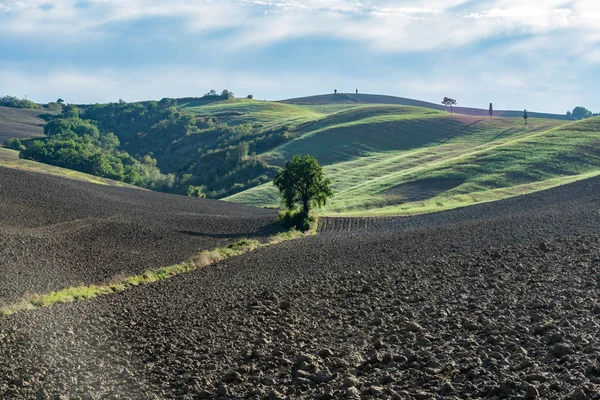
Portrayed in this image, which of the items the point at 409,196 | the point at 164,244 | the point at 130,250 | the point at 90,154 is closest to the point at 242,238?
the point at 164,244

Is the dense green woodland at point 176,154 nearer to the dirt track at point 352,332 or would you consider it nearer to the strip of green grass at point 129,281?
the strip of green grass at point 129,281

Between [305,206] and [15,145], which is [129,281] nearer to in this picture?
[305,206]

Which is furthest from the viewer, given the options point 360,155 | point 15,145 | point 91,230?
point 15,145

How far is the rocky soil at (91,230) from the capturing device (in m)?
35.8

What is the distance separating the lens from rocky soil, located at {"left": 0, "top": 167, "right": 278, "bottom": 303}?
3578 centimetres

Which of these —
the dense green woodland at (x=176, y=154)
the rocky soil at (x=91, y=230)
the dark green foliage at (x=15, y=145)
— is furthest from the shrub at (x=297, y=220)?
the dark green foliage at (x=15, y=145)

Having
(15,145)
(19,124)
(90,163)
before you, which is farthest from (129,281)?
(19,124)

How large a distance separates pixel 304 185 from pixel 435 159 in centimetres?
4648

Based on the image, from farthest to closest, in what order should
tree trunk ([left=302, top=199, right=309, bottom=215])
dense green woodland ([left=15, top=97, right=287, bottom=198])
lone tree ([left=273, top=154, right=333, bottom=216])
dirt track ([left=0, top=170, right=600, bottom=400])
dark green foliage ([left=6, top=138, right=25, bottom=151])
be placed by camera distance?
dark green foliage ([left=6, top=138, right=25, bottom=151])
dense green woodland ([left=15, top=97, right=287, bottom=198])
lone tree ([left=273, top=154, right=333, bottom=216])
tree trunk ([left=302, top=199, right=309, bottom=215])
dirt track ([left=0, top=170, right=600, bottom=400])

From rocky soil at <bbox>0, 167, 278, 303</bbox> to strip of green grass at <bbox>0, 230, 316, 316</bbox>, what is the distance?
1.37 meters

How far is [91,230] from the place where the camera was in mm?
49156

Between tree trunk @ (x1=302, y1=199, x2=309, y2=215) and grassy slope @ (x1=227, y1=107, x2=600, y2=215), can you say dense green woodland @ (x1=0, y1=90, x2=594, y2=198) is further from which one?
tree trunk @ (x1=302, y1=199, x2=309, y2=215)

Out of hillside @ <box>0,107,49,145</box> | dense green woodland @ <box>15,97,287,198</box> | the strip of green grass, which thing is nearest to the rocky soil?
the strip of green grass

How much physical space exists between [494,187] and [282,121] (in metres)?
102
